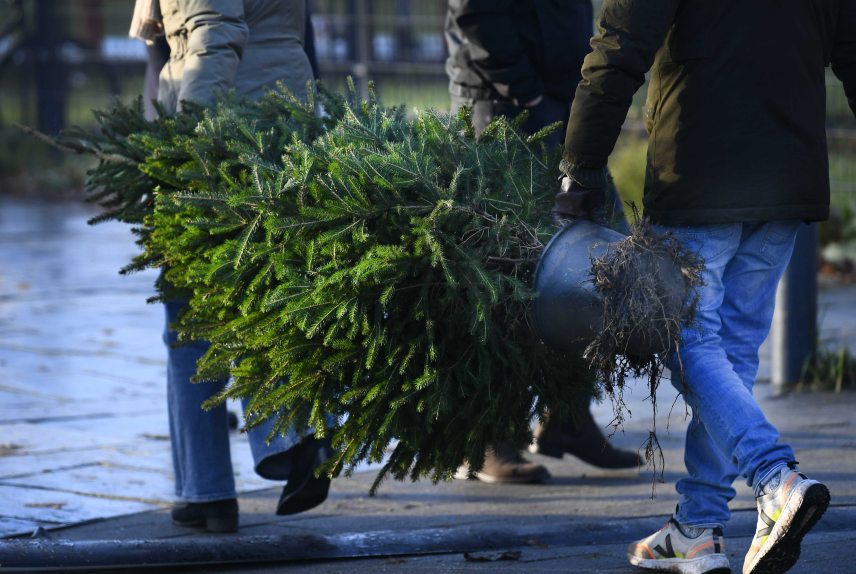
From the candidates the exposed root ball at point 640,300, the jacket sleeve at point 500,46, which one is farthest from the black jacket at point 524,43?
the exposed root ball at point 640,300

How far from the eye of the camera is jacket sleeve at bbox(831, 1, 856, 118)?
3732 millimetres

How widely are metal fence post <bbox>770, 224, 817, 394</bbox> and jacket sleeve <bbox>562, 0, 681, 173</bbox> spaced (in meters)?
2.87

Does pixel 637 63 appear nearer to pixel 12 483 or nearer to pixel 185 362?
pixel 185 362

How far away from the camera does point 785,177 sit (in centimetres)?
361

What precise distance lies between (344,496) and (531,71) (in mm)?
1677

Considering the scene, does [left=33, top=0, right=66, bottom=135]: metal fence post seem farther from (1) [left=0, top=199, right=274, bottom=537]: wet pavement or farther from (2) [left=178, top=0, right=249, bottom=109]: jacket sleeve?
(2) [left=178, top=0, right=249, bottom=109]: jacket sleeve

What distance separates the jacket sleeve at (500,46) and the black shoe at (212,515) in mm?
1785

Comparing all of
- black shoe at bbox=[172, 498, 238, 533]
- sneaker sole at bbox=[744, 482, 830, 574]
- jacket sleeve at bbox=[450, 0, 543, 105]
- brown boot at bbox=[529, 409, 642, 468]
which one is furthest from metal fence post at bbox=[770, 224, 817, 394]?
sneaker sole at bbox=[744, 482, 830, 574]

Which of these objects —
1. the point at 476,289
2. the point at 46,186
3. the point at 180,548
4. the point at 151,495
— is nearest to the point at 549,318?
the point at 476,289

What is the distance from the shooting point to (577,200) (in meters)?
3.54

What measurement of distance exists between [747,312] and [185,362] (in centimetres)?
178

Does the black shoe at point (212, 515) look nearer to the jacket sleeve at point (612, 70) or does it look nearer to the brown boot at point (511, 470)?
the brown boot at point (511, 470)

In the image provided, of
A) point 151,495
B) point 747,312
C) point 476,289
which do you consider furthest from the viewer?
point 151,495

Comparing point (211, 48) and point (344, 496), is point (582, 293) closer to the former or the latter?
point (211, 48)
